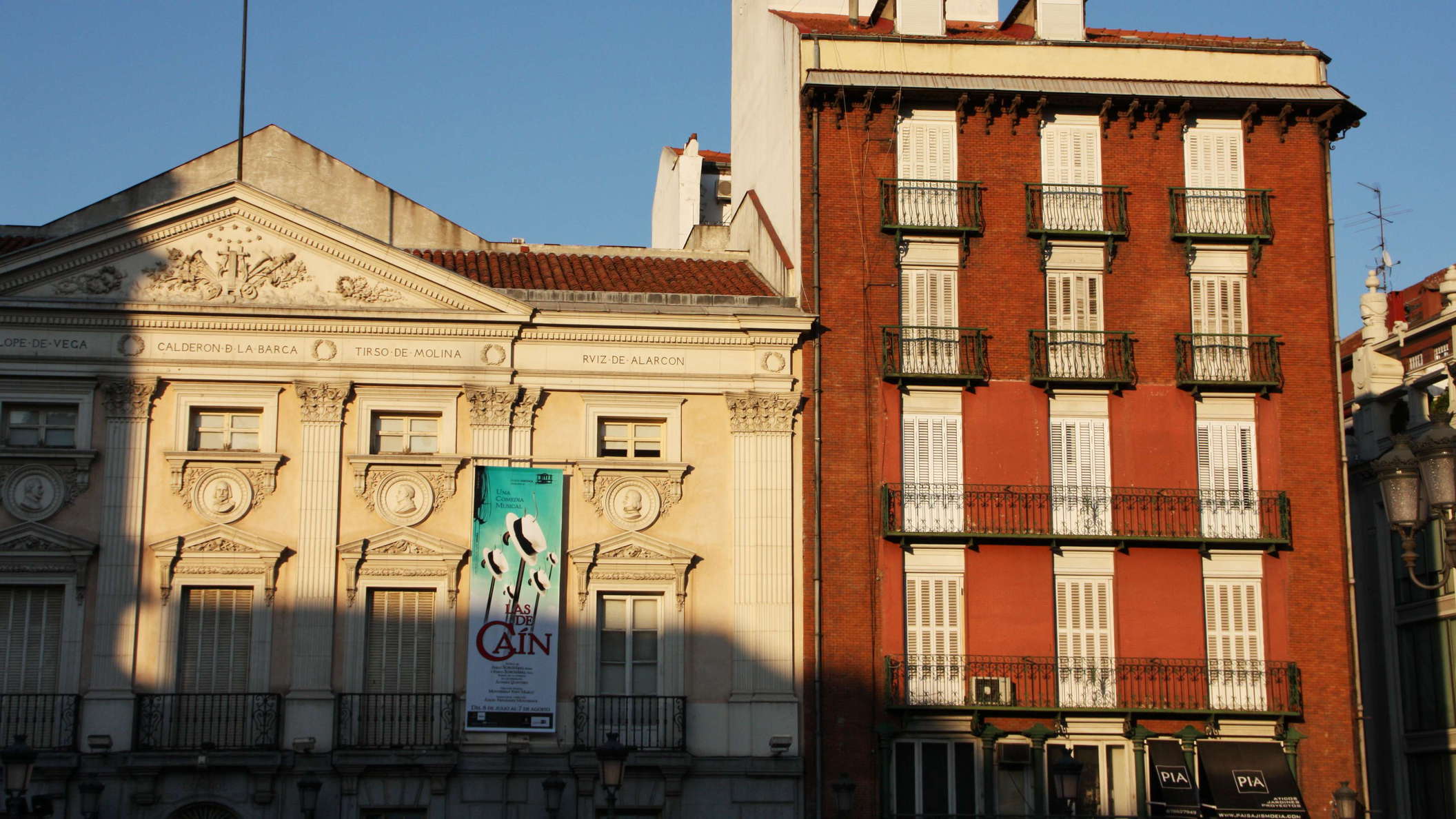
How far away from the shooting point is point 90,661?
102ft

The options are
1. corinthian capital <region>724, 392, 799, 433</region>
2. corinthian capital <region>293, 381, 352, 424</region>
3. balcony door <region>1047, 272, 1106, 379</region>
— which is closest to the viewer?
corinthian capital <region>293, 381, 352, 424</region>

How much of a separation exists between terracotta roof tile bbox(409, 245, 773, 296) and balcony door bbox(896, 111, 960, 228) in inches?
128

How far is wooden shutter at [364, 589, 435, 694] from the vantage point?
3175 cm

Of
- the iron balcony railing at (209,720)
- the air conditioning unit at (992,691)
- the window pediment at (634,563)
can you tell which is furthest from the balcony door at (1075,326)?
the iron balcony railing at (209,720)

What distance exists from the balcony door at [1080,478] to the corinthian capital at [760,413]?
16.7 feet

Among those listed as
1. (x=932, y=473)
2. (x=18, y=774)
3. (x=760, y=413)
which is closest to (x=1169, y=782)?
(x=932, y=473)

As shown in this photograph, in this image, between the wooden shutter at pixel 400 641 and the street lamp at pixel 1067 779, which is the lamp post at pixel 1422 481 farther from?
the wooden shutter at pixel 400 641

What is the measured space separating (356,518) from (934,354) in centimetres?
1111

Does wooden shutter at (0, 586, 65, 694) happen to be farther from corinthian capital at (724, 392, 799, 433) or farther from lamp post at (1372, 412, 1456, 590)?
lamp post at (1372, 412, 1456, 590)

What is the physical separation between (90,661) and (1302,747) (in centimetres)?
2167

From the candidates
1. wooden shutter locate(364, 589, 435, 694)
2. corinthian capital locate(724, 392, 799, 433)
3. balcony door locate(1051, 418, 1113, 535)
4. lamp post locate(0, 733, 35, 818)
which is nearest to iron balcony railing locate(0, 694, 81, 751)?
lamp post locate(0, 733, 35, 818)

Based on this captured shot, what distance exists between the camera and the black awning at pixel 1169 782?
104 feet

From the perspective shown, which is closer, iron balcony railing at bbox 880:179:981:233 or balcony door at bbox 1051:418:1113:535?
balcony door at bbox 1051:418:1113:535

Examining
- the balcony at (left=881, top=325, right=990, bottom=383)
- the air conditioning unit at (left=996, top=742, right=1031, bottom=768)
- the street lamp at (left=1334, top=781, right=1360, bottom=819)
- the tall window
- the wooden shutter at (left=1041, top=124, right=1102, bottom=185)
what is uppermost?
the wooden shutter at (left=1041, top=124, right=1102, bottom=185)
